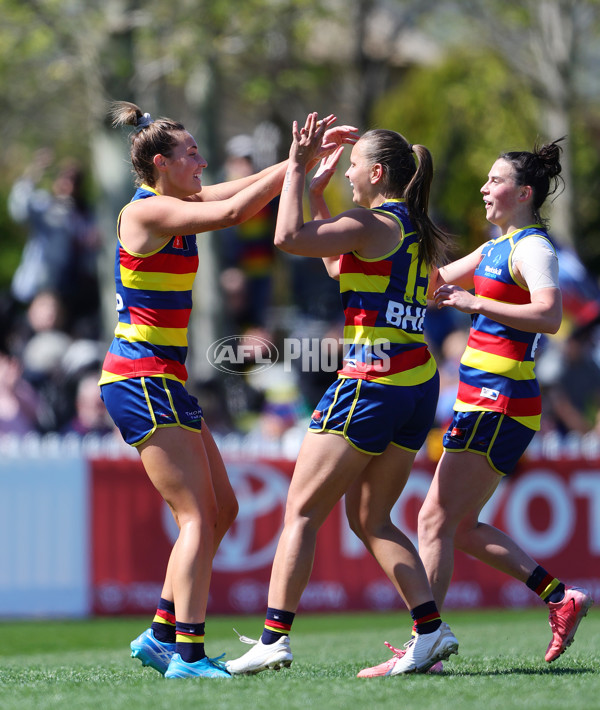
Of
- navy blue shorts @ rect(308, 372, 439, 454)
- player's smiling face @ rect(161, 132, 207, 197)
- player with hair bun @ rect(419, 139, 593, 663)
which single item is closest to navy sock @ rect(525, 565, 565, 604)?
player with hair bun @ rect(419, 139, 593, 663)

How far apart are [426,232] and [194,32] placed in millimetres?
9695

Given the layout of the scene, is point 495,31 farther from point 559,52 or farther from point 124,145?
point 124,145

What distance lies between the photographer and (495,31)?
2028cm

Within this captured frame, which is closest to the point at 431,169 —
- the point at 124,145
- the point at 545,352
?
the point at 545,352

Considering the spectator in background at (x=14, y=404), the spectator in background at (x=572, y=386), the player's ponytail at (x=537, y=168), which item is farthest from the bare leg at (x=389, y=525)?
the spectator in background at (x=572, y=386)

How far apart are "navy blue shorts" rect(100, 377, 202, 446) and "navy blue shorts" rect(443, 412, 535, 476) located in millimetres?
1207

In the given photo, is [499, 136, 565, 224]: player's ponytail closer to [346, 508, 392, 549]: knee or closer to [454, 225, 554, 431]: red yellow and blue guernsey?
[454, 225, 554, 431]: red yellow and blue guernsey

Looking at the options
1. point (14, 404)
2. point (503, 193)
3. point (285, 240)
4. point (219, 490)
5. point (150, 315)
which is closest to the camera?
point (285, 240)

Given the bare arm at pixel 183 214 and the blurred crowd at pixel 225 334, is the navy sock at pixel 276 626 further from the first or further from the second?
the blurred crowd at pixel 225 334

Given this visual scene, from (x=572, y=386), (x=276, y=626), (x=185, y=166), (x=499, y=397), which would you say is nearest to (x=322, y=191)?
(x=185, y=166)

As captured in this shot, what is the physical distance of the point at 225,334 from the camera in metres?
14.9

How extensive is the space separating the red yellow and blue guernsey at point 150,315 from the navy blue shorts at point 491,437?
1261 millimetres

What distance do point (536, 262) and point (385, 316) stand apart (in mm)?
720

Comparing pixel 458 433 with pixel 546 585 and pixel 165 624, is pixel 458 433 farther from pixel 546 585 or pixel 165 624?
pixel 165 624
